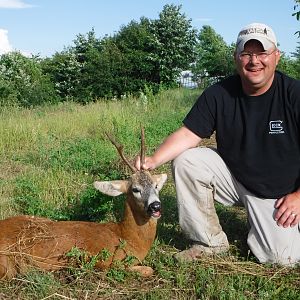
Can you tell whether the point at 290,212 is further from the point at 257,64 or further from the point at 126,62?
the point at 126,62

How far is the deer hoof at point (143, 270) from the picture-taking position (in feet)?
12.2

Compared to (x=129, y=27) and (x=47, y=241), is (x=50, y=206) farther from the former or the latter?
(x=129, y=27)

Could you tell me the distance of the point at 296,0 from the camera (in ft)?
28.0

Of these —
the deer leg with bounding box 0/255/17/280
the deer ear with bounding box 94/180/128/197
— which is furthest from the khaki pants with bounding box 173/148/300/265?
the deer leg with bounding box 0/255/17/280

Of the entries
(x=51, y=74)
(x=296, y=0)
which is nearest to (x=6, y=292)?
(x=296, y=0)

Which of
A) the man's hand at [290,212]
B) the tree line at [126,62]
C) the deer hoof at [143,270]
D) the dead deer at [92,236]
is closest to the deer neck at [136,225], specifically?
the dead deer at [92,236]

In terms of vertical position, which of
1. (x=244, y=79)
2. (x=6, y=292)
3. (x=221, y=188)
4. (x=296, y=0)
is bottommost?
(x=6, y=292)

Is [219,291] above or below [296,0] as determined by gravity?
below

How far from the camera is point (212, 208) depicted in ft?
13.9

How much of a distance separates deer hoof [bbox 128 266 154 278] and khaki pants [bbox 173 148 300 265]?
0.59 metres

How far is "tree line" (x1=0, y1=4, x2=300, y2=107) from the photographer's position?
25.7 metres

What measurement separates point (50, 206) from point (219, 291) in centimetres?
242

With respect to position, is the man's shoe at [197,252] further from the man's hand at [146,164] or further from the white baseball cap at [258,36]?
the white baseball cap at [258,36]

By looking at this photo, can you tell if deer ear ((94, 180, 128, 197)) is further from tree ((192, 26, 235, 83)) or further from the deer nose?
tree ((192, 26, 235, 83))
